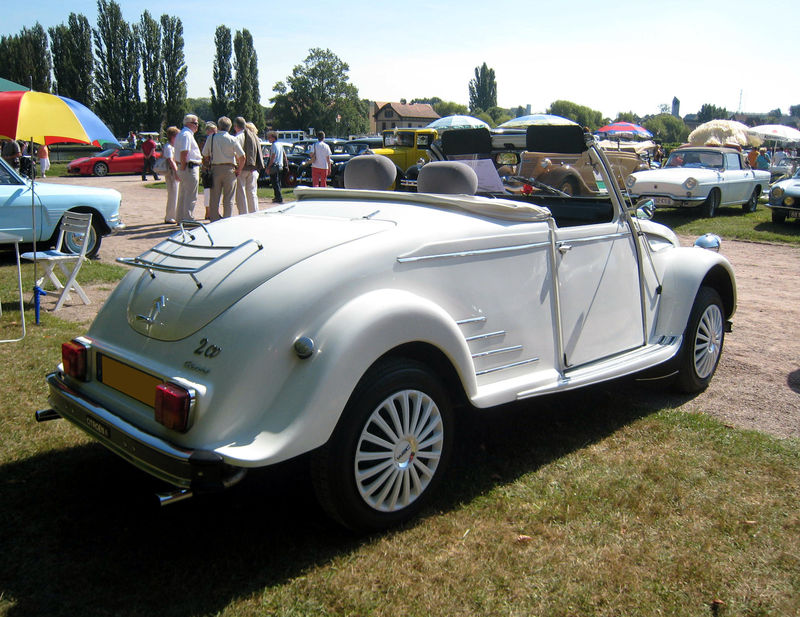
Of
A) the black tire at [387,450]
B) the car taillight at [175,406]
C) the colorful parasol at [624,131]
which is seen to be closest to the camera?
the car taillight at [175,406]

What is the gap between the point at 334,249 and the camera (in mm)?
3053

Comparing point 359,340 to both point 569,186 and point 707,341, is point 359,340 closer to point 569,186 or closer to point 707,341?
point 569,186

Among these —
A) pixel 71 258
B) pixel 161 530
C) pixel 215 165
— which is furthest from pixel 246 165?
pixel 161 530

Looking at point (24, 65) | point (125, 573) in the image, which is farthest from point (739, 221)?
point (24, 65)

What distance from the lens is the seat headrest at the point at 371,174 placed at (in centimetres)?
440

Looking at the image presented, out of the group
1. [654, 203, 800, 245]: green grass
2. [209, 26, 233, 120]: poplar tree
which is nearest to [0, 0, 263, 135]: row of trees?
[209, 26, 233, 120]: poplar tree

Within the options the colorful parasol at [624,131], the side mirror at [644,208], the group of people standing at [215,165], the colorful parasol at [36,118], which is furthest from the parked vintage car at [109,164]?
the side mirror at [644,208]

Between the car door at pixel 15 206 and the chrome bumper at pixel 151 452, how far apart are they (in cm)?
673

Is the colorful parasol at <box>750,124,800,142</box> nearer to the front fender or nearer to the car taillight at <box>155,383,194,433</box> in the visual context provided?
the front fender

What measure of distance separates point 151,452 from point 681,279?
3593 mm

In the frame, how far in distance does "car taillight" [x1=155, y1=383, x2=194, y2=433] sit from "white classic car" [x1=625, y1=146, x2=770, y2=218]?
1363 cm

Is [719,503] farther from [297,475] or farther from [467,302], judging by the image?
[297,475]

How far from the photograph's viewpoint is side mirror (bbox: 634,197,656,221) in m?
4.59

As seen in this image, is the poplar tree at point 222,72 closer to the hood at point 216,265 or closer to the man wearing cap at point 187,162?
the man wearing cap at point 187,162
